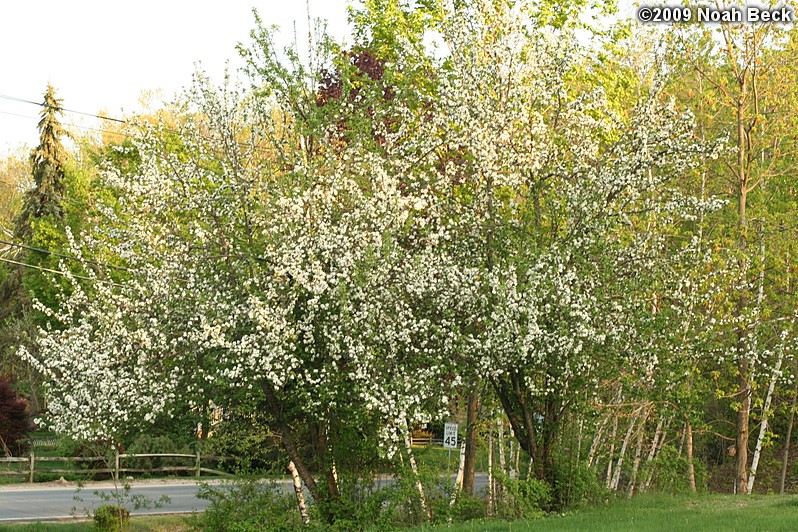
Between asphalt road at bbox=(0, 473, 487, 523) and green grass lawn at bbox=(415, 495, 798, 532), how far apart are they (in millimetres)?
3731

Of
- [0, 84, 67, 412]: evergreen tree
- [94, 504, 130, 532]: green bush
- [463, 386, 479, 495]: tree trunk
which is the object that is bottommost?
[94, 504, 130, 532]: green bush

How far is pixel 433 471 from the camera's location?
14977 millimetres

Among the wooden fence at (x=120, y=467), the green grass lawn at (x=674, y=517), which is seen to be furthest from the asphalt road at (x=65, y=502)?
the green grass lawn at (x=674, y=517)

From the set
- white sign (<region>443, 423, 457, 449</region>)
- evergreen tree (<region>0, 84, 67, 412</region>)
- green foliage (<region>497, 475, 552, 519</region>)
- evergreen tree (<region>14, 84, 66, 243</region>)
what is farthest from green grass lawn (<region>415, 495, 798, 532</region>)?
evergreen tree (<region>14, 84, 66, 243</region>)

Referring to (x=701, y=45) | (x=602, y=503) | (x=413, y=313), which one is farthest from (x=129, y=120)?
(x=701, y=45)

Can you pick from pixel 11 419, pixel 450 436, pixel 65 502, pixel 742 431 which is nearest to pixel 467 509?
pixel 450 436

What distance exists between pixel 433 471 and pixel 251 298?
14.8 feet

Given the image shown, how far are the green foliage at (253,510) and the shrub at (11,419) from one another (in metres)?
13.6

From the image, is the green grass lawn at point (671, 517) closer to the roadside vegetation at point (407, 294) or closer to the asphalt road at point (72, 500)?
the roadside vegetation at point (407, 294)

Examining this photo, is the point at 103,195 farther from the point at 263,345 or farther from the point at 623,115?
the point at 263,345

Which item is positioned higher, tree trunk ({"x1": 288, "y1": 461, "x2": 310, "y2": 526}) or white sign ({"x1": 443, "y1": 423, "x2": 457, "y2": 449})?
white sign ({"x1": 443, "y1": 423, "x2": 457, "y2": 449})

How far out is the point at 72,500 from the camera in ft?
68.5

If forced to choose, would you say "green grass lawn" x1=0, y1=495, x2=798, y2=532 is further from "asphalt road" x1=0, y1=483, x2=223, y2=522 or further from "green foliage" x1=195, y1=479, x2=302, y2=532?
"green foliage" x1=195, y1=479, x2=302, y2=532

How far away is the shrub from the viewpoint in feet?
89.4
